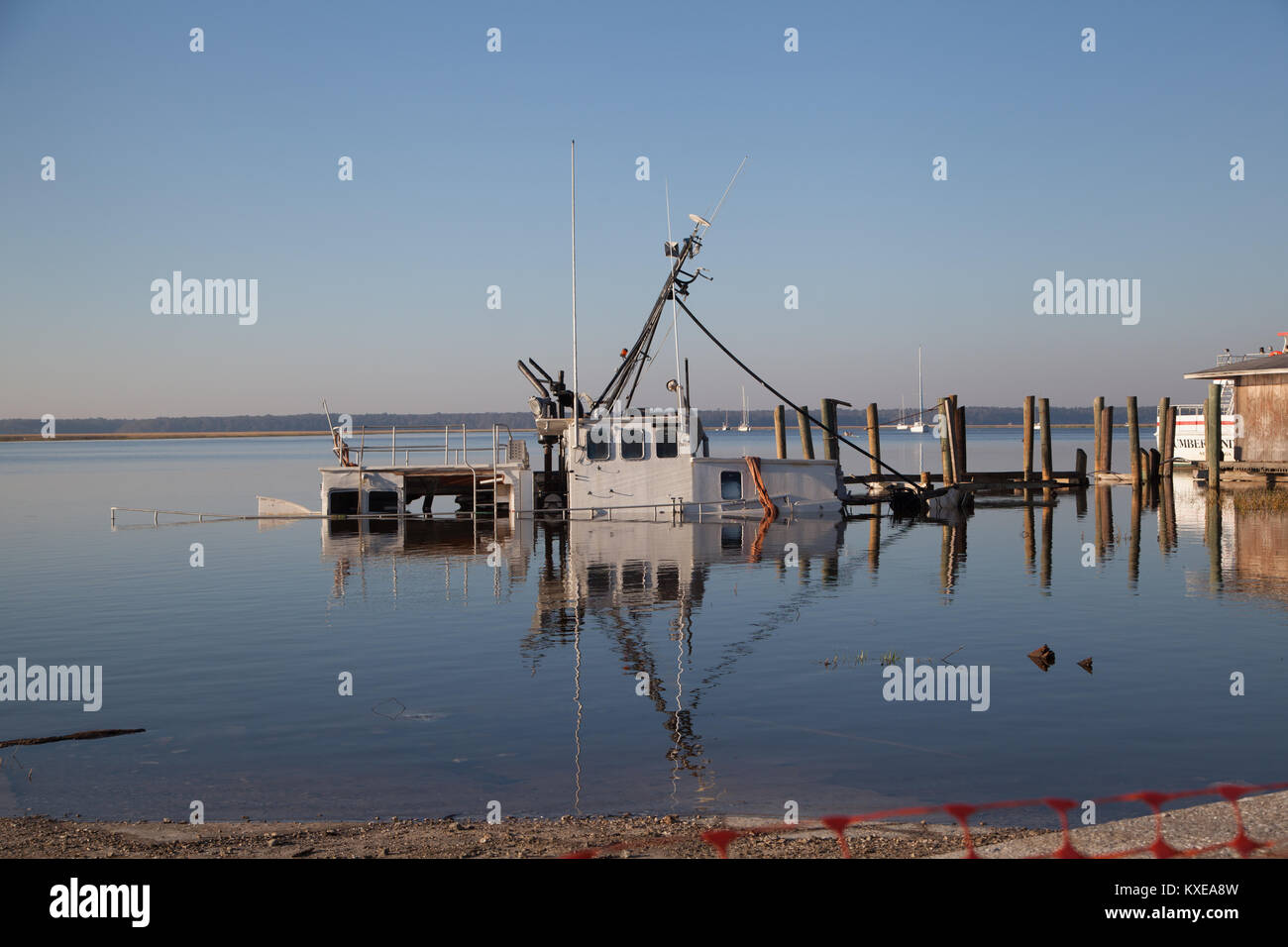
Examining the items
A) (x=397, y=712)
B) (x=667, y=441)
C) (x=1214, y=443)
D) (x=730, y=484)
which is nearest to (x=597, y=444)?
(x=667, y=441)

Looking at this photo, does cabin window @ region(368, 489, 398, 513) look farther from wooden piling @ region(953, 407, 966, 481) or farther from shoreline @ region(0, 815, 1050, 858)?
shoreline @ region(0, 815, 1050, 858)

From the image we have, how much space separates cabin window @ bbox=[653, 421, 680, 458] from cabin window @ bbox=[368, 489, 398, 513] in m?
11.8

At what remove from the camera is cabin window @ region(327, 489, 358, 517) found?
4256 cm

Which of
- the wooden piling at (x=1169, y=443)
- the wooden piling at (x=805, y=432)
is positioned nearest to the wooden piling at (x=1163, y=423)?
the wooden piling at (x=1169, y=443)

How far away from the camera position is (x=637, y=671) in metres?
15.8

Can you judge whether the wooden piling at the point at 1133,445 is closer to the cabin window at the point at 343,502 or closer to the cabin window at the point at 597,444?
the cabin window at the point at 597,444

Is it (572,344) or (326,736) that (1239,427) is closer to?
(572,344)

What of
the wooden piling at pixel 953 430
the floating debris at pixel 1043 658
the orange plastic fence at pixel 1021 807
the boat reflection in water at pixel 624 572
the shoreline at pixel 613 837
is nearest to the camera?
the orange plastic fence at pixel 1021 807

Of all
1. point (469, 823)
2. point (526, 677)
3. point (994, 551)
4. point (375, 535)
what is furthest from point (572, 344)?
point (469, 823)

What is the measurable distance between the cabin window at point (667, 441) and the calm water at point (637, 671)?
4.66m

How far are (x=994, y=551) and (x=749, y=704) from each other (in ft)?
64.5

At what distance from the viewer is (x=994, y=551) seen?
31.2 metres

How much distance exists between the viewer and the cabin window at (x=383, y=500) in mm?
42750

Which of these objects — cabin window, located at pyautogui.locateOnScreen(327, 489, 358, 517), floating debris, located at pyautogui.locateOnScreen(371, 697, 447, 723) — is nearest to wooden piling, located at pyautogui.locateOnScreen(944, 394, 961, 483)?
cabin window, located at pyautogui.locateOnScreen(327, 489, 358, 517)
